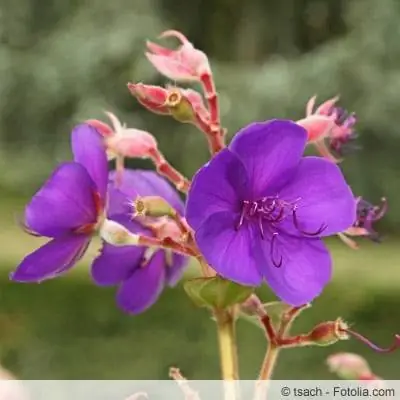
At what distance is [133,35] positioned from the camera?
0.85m

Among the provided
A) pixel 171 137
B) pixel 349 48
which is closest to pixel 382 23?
pixel 349 48

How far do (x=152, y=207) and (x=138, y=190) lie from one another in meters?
0.08

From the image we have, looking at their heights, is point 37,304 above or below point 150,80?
below

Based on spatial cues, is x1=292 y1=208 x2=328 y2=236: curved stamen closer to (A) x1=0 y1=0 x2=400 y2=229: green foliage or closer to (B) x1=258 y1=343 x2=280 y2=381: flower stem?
(B) x1=258 y1=343 x2=280 y2=381: flower stem

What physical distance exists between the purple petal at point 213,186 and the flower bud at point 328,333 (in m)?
0.08

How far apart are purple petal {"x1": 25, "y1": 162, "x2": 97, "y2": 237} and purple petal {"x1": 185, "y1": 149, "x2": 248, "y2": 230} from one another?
0.06 metres

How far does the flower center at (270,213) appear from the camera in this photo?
1.36 ft

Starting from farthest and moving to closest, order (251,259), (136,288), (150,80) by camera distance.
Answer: (150,80), (136,288), (251,259)

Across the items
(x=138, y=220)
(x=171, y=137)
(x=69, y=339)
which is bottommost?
(x=69, y=339)

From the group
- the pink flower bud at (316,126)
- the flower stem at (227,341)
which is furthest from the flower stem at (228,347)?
the pink flower bud at (316,126)

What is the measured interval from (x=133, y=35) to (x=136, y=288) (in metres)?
0.40

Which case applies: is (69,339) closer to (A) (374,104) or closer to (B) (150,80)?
(B) (150,80)

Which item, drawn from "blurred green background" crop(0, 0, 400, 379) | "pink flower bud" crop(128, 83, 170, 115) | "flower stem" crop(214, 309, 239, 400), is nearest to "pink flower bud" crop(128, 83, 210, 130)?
"pink flower bud" crop(128, 83, 170, 115)

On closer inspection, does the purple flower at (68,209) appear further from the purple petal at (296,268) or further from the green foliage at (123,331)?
the green foliage at (123,331)
